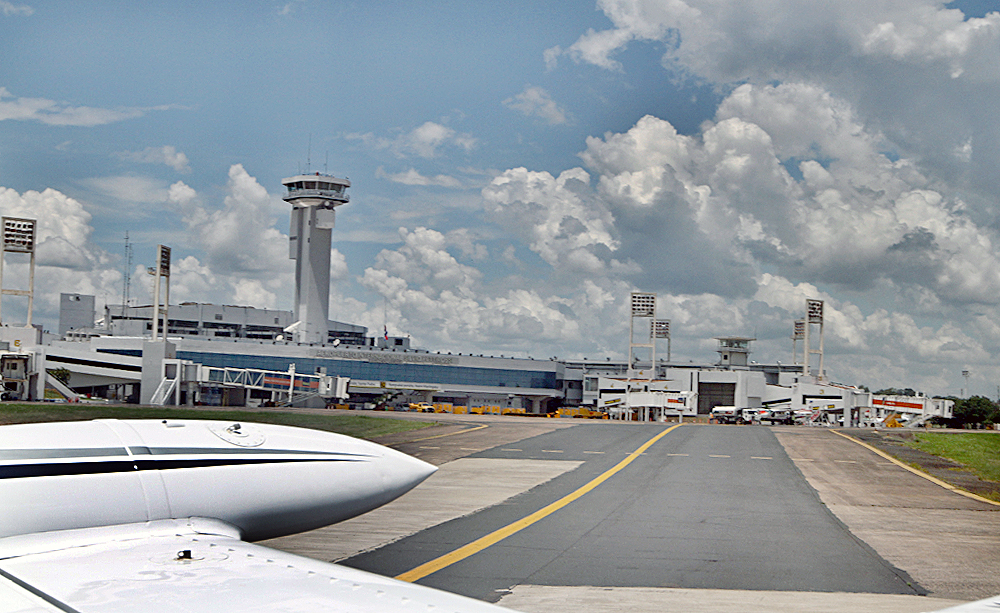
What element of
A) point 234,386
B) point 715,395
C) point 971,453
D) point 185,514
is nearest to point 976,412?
point 715,395

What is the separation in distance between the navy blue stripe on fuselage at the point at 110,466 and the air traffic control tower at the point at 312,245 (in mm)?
136538

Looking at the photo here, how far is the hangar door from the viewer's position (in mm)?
146250

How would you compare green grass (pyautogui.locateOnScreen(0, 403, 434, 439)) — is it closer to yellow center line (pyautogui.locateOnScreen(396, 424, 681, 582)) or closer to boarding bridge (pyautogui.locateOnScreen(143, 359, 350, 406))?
yellow center line (pyautogui.locateOnScreen(396, 424, 681, 582))

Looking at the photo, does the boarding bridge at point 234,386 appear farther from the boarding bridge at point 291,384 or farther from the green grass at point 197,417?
the green grass at point 197,417

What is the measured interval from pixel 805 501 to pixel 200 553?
57.2 feet

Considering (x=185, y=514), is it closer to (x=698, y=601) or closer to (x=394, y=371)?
(x=698, y=601)

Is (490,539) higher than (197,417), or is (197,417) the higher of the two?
(490,539)

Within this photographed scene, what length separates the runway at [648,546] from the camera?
11.5 m

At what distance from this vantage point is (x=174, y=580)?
24.2ft

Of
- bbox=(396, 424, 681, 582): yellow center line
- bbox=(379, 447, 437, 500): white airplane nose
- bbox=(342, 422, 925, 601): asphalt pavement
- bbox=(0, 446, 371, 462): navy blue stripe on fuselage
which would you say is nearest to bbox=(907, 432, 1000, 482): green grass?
bbox=(342, 422, 925, 601): asphalt pavement

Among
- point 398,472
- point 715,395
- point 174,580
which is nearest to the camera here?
point 174,580

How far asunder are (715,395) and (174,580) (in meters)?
155

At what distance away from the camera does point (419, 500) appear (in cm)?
2002

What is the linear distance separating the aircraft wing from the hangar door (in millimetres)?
139248
